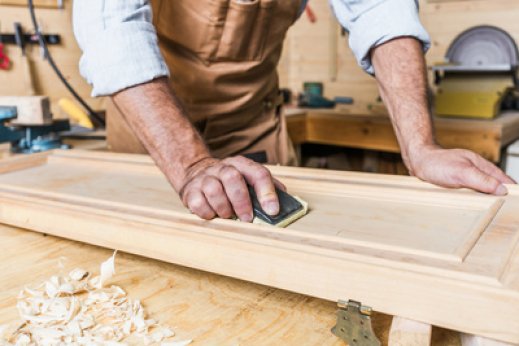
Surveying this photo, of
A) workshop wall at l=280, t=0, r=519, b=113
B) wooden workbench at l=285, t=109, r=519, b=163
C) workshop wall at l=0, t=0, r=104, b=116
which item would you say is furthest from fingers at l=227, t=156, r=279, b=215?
workshop wall at l=280, t=0, r=519, b=113

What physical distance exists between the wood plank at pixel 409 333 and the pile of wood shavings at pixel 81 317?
0.86 ft

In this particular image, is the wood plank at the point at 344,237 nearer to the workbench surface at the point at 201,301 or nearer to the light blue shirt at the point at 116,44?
the workbench surface at the point at 201,301

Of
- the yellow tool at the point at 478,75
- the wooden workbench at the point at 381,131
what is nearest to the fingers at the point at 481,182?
the wooden workbench at the point at 381,131

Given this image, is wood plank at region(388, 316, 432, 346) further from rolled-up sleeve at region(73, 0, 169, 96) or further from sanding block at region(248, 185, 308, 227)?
rolled-up sleeve at region(73, 0, 169, 96)

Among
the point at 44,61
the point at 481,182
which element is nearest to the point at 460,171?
the point at 481,182

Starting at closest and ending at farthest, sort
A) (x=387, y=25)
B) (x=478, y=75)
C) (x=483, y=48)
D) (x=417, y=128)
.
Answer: (x=417, y=128), (x=387, y=25), (x=478, y=75), (x=483, y=48)

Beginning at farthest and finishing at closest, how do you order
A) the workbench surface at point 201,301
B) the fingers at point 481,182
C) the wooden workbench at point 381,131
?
the wooden workbench at point 381,131
the fingers at point 481,182
the workbench surface at point 201,301

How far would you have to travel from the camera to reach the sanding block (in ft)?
2.63

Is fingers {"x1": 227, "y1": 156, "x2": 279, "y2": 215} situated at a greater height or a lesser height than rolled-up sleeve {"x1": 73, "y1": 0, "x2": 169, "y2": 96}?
lesser

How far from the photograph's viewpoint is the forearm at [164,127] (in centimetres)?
94

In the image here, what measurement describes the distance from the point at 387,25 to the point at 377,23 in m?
0.03

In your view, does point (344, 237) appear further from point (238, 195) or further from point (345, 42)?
point (345, 42)

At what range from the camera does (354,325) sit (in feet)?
2.08

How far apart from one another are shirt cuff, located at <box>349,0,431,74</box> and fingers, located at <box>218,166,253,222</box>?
69 cm
